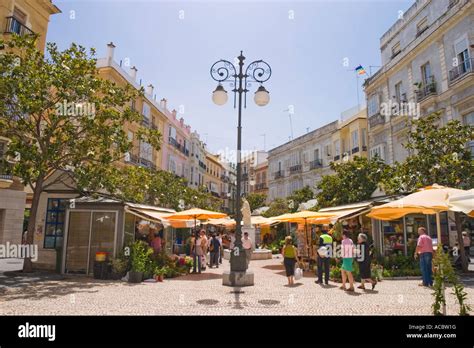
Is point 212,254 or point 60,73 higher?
point 60,73

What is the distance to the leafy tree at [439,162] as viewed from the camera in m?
13.0

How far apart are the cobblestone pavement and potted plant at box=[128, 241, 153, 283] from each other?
429 millimetres

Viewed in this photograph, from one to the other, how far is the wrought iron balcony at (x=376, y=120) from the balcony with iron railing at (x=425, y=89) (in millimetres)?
3504

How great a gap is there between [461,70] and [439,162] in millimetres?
7791

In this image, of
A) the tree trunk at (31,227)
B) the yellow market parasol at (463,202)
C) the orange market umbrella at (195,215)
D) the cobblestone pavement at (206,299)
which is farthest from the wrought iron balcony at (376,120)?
the tree trunk at (31,227)

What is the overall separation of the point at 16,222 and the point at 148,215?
36.1 feet

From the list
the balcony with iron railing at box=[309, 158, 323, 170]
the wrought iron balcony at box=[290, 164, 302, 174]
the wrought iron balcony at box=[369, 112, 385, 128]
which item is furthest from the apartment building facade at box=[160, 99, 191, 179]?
the wrought iron balcony at box=[369, 112, 385, 128]

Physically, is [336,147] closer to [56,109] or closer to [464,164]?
[464,164]

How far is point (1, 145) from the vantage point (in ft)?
61.3

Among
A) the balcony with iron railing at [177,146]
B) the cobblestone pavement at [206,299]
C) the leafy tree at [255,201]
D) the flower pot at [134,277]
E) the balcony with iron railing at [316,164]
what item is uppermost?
the balcony with iron railing at [177,146]

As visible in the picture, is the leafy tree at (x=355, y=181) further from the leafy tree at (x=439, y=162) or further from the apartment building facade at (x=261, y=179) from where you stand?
the apartment building facade at (x=261, y=179)

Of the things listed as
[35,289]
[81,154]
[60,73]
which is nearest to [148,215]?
[81,154]

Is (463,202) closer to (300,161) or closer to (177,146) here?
(300,161)

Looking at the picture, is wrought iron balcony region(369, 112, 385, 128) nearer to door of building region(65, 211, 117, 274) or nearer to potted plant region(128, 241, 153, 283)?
potted plant region(128, 241, 153, 283)
